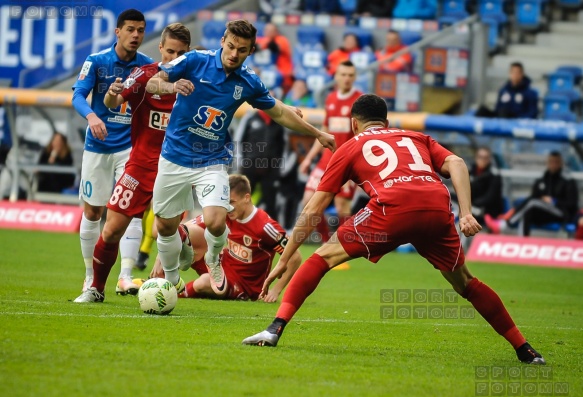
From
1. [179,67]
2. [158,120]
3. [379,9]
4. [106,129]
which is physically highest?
[179,67]

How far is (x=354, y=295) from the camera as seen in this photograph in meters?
11.8

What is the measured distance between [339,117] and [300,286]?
8406 millimetres

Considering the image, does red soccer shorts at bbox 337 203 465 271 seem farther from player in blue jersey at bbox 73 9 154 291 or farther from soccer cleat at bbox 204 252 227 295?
player in blue jersey at bbox 73 9 154 291

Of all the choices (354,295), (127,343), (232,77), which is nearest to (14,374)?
(127,343)

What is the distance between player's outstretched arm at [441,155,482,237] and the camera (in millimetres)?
6664

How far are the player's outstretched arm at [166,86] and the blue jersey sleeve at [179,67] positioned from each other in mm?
37

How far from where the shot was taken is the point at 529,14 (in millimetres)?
22688

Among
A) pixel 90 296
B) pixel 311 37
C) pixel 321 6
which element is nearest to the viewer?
pixel 90 296

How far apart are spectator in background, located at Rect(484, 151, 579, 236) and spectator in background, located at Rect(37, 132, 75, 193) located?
26.1 feet

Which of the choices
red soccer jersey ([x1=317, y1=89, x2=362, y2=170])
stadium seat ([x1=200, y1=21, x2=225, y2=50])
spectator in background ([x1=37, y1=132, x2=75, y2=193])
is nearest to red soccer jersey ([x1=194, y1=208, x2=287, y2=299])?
red soccer jersey ([x1=317, y1=89, x2=362, y2=170])

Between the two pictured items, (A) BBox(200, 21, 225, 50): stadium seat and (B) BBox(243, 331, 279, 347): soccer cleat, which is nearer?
(B) BBox(243, 331, 279, 347): soccer cleat

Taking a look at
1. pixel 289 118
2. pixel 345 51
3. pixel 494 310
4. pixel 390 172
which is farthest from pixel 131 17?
pixel 345 51

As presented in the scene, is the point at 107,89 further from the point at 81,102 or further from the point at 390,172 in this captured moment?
the point at 390,172

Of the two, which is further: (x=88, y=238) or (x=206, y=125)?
(x=88, y=238)
